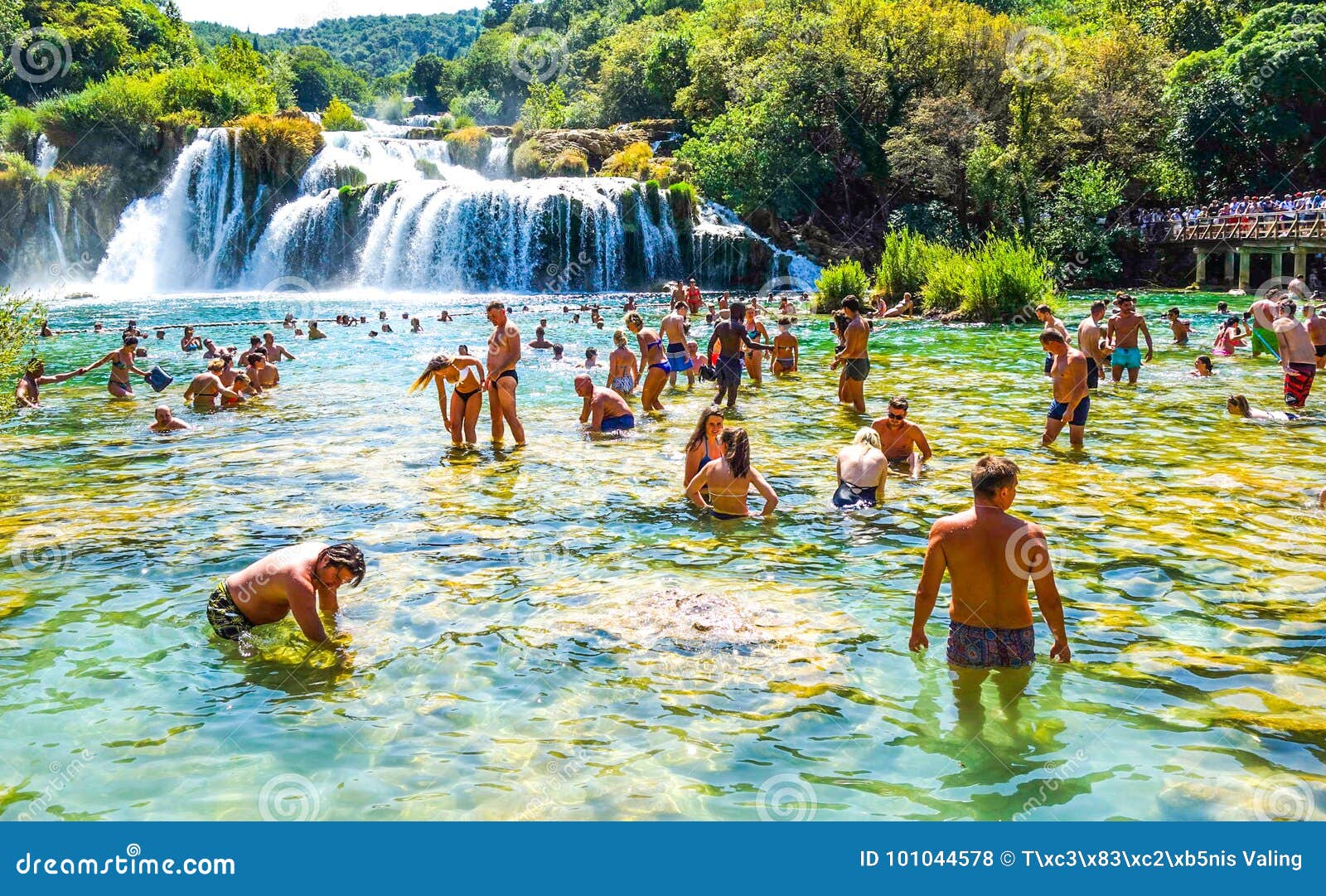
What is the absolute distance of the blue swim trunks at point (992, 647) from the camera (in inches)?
216

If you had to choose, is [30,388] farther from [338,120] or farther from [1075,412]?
[338,120]

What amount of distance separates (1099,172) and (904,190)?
9.70 metres

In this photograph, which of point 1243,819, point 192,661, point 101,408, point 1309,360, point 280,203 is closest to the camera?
point 1243,819

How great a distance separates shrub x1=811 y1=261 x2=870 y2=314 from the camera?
3100cm

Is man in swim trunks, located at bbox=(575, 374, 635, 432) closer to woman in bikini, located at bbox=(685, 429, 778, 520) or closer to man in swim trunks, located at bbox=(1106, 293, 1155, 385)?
woman in bikini, located at bbox=(685, 429, 778, 520)

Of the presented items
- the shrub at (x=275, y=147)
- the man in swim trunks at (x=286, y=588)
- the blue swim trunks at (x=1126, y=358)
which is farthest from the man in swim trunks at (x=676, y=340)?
the shrub at (x=275, y=147)

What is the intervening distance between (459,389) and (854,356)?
18.1ft

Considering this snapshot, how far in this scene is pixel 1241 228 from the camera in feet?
117

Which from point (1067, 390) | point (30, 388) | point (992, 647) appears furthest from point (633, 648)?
point (30, 388)

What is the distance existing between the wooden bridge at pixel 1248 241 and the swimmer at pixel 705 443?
105ft

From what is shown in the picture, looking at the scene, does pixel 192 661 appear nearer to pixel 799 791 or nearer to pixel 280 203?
pixel 799 791

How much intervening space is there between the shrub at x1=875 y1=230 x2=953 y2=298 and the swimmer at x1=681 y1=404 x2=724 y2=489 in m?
22.9
